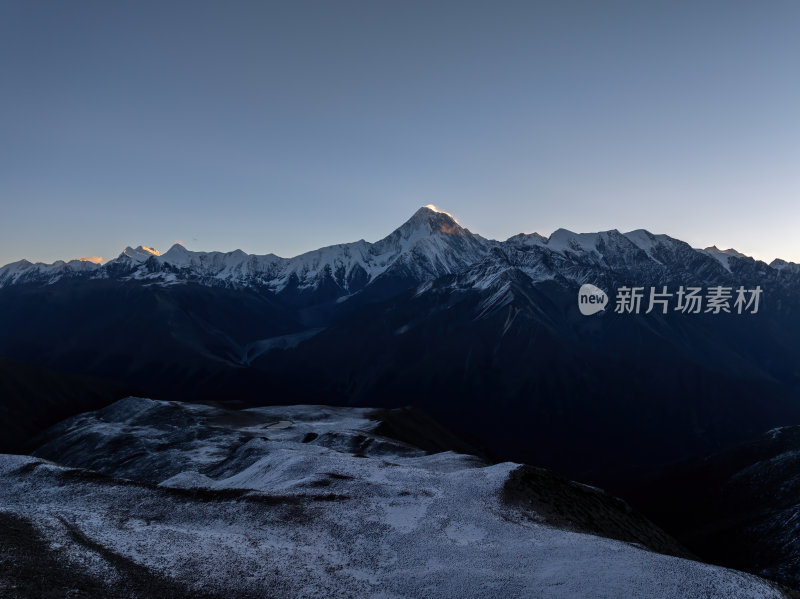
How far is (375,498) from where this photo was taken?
55438 mm

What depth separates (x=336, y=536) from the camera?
148ft

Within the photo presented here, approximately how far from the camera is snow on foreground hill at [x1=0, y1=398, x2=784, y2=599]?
33.7 meters

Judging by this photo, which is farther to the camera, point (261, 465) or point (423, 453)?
point (423, 453)

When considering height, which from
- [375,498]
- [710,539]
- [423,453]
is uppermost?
[375,498]

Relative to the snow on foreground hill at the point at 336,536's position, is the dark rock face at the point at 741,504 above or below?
below

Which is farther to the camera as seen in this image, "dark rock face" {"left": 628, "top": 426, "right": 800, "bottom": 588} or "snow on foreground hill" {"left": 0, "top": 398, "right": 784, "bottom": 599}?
"dark rock face" {"left": 628, "top": 426, "right": 800, "bottom": 588}

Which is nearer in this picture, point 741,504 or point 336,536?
point 336,536

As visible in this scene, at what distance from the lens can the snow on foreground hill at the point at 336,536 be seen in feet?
111

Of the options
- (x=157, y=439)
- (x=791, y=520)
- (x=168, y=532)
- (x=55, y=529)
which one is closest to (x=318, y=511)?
(x=168, y=532)

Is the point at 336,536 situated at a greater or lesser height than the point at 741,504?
greater

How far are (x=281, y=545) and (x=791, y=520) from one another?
370 ft

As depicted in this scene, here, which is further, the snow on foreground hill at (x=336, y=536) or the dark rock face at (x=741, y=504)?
the dark rock face at (x=741, y=504)

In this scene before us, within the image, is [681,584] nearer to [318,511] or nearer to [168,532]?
[318,511]

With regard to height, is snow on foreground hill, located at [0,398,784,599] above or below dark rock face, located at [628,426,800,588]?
above
